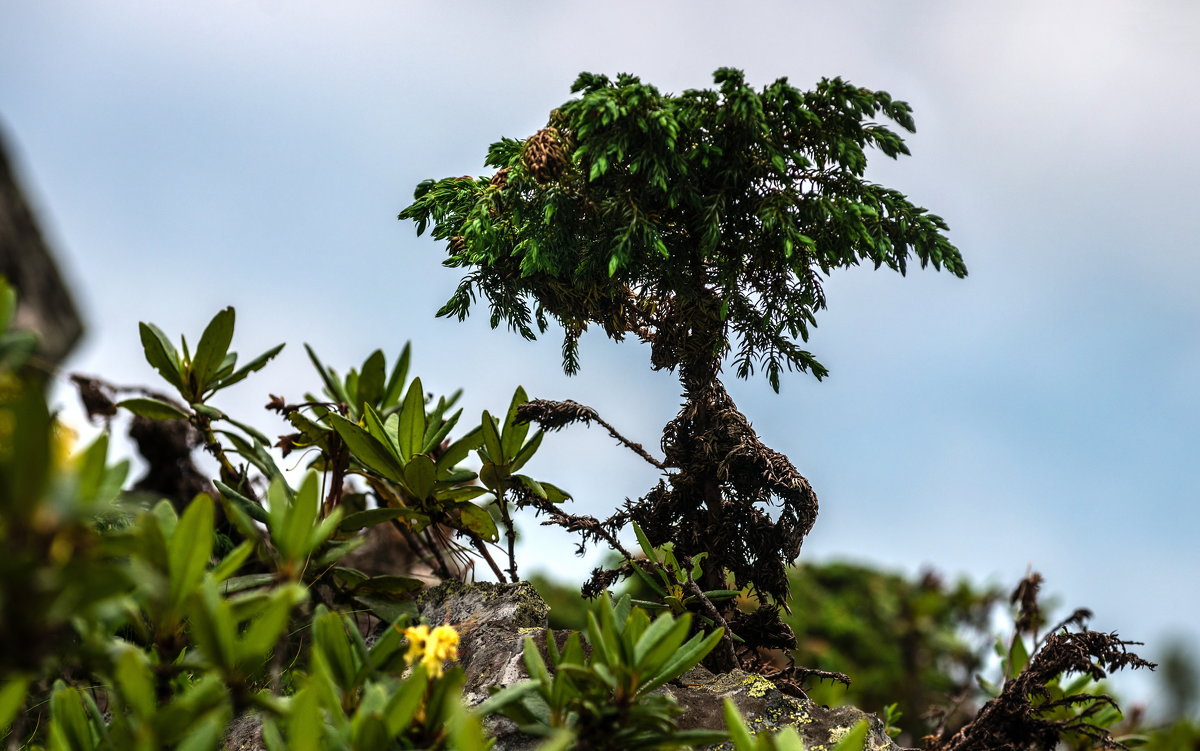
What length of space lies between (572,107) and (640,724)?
1.53 meters

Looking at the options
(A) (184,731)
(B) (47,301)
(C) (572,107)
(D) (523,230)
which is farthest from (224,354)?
(A) (184,731)

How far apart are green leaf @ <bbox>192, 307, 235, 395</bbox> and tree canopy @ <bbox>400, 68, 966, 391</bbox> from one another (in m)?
0.76

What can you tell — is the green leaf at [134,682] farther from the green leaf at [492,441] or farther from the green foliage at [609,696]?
the green leaf at [492,441]

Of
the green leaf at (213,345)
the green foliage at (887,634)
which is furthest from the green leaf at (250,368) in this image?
the green foliage at (887,634)

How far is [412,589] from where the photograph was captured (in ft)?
8.86

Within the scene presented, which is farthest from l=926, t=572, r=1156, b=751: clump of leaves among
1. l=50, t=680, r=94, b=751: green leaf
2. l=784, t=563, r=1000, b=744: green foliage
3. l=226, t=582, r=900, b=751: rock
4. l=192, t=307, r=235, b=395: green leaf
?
l=784, t=563, r=1000, b=744: green foliage

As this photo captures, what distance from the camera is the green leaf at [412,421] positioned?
251cm

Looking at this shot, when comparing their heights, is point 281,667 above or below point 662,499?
below

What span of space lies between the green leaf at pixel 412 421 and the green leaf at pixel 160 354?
2.55 feet

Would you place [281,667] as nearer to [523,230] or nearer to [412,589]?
[412,589]

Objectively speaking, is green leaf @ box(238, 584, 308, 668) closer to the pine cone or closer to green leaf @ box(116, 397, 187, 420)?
the pine cone

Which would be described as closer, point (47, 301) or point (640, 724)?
point (640, 724)

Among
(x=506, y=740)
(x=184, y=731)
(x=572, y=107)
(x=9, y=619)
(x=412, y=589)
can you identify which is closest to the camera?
(x=9, y=619)

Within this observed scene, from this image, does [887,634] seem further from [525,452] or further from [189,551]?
[189,551]
